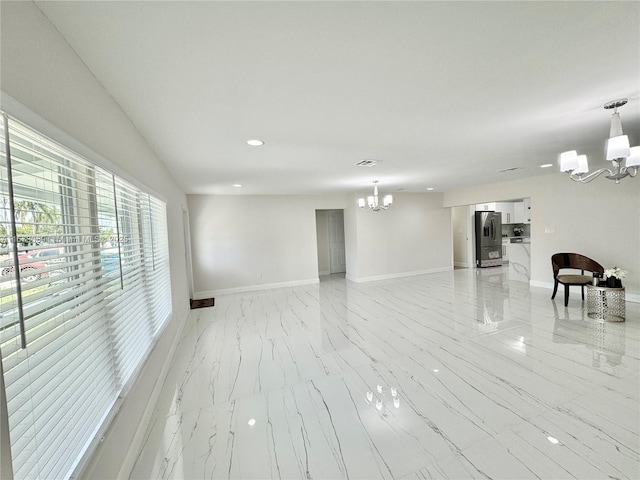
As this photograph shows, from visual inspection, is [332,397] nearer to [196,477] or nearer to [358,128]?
[196,477]

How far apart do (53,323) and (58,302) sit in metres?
0.08

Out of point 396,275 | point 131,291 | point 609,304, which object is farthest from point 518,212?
point 131,291

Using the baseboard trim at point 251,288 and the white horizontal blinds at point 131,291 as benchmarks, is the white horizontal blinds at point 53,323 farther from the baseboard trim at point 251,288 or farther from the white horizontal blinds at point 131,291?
the baseboard trim at point 251,288

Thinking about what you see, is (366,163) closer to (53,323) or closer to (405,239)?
(53,323)

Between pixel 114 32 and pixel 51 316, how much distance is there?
123cm

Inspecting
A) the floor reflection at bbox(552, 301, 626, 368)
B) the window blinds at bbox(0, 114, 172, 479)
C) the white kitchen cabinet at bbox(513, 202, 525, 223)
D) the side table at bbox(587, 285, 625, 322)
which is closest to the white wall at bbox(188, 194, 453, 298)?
the white kitchen cabinet at bbox(513, 202, 525, 223)

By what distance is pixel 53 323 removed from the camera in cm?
103

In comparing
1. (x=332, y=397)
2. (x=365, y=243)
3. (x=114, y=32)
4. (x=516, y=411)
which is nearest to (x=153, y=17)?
(x=114, y=32)

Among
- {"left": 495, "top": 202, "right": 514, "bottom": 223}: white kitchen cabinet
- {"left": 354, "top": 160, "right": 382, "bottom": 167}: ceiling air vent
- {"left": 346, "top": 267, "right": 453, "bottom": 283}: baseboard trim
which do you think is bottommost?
{"left": 346, "top": 267, "right": 453, "bottom": 283}: baseboard trim

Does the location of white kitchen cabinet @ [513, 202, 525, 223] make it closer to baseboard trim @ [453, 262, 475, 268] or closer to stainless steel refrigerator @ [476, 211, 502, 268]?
stainless steel refrigerator @ [476, 211, 502, 268]

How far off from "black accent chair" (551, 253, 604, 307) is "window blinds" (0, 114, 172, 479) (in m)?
5.90

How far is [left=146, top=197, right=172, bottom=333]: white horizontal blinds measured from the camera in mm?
2547

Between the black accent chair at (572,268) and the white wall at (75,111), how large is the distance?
5.82 metres

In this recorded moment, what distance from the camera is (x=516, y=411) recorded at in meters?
1.97
